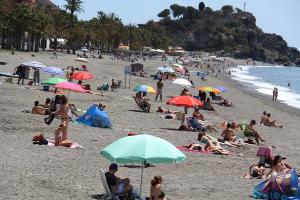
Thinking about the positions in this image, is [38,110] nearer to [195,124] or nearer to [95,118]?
[95,118]

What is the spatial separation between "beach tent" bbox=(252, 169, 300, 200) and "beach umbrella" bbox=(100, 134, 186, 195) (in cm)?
239

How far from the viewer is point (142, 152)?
9.31 meters

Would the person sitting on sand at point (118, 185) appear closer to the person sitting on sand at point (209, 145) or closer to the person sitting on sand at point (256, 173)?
the person sitting on sand at point (256, 173)

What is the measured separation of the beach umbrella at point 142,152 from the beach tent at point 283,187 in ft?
7.85

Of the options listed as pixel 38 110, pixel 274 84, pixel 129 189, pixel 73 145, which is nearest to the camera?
pixel 129 189

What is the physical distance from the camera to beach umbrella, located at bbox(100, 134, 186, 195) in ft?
30.4

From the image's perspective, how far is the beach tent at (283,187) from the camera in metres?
10.9

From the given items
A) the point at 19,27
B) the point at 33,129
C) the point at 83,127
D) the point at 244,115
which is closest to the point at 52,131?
the point at 33,129

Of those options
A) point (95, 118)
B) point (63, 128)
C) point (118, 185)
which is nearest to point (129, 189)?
point (118, 185)

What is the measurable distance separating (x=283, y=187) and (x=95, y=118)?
362 inches

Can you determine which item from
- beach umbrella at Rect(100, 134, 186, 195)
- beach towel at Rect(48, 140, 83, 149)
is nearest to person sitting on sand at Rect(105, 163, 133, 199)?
beach umbrella at Rect(100, 134, 186, 195)

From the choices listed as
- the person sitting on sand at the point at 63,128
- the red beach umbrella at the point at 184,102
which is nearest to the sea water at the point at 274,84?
the red beach umbrella at the point at 184,102

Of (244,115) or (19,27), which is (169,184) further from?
(19,27)

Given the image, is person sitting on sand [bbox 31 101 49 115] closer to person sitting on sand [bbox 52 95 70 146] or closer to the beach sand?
the beach sand
